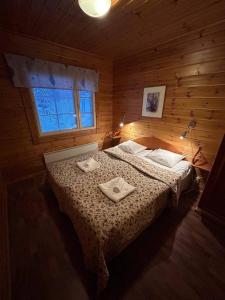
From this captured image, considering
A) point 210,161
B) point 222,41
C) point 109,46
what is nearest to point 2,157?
point 109,46

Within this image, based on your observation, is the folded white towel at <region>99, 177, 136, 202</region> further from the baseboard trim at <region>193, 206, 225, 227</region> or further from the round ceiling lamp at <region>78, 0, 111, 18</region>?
the round ceiling lamp at <region>78, 0, 111, 18</region>

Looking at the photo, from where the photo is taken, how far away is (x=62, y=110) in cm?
303

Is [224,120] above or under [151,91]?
under

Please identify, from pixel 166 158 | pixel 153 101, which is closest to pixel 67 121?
pixel 153 101

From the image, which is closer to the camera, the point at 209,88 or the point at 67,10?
the point at 67,10

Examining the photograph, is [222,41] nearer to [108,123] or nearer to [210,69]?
[210,69]

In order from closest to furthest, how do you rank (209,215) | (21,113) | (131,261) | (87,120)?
(131,261) → (209,215) → (21,113) → (87,120)

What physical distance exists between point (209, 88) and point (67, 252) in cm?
294

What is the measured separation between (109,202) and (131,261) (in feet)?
2.16

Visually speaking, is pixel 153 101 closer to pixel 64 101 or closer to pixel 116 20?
pixel 116 20

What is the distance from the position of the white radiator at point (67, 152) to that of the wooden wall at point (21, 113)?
0.12m

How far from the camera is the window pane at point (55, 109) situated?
106 inches

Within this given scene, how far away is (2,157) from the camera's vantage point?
2.42 m

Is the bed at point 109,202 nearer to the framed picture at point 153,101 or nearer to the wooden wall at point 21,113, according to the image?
the wooden wall at point 21,113
